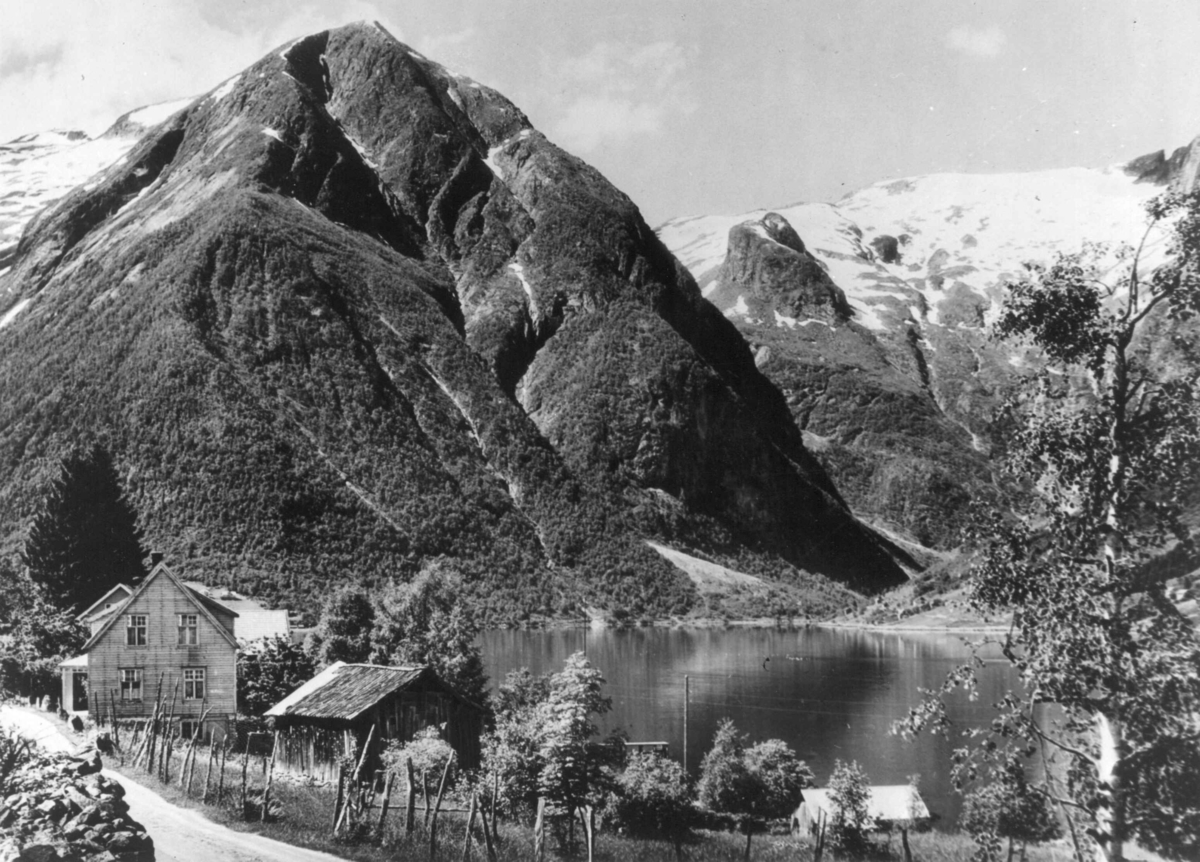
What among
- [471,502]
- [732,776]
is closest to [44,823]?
[732,776]

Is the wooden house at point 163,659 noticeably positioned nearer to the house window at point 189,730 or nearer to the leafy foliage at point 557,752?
the house window at point 189,730

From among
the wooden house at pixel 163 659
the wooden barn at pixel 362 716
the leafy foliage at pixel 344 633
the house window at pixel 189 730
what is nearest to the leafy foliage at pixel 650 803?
the wooden barn at pixel 362 716

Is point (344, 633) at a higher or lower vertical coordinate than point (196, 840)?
higher

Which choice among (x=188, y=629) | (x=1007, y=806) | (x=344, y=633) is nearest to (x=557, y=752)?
(x=1007, y=806)

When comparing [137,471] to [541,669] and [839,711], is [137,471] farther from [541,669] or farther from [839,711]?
[839,711]

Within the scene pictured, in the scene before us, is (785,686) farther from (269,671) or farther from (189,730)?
(189,730)

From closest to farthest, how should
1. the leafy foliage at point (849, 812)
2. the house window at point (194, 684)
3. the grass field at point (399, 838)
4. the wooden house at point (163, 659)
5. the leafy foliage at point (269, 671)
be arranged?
1. the grass field at point (399, 838)
2. the leafy foliage at point (849, 812)
3. the wooden house at point (163, 659)
4. the house window at point (194, 684)
5. the leafy foliage at point (269, 671)

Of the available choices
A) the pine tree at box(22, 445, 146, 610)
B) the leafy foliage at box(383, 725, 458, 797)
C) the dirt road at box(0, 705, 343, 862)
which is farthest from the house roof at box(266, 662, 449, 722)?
the pine tree at box(22, 445, 146, 610)
